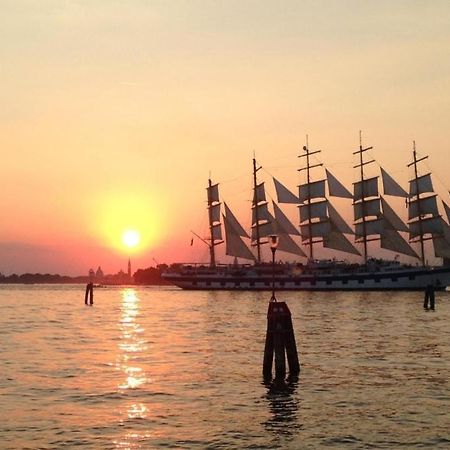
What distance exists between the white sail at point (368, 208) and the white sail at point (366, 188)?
1.45 metres

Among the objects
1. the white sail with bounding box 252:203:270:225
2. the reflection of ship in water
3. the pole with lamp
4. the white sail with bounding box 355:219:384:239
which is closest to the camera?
the reflection of ship in water

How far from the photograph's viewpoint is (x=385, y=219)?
4464 inches

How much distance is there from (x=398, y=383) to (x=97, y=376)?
352 inches

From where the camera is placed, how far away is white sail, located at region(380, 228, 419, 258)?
11075cm

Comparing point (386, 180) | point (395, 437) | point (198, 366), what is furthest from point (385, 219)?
point (395, 437)

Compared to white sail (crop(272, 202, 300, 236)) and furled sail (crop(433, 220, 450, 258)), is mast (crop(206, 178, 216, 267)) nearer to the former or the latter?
white sail (crop(272, 202, 300, 236))

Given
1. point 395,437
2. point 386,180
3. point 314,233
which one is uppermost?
point 386,180

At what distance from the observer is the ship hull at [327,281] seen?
4225 inches

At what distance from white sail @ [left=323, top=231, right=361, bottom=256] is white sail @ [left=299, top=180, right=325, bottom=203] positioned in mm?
7889

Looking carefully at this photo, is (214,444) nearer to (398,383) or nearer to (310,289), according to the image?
(398,383)

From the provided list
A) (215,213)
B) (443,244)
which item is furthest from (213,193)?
(443,244)

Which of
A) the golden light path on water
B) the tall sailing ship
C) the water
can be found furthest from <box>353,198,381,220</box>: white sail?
the water

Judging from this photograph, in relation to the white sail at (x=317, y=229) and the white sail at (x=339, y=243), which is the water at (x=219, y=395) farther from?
the white sail at (x=317, y=229)

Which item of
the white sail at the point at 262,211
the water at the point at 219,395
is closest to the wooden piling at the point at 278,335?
the water at the point at 219,395
